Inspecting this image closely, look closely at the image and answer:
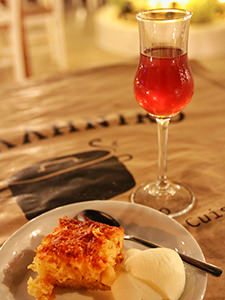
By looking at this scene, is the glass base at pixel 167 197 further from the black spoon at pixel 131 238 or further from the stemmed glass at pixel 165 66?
the black spoon at pixel 131 238

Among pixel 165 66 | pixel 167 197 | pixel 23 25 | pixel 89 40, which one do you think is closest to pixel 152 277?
pixel 167 197

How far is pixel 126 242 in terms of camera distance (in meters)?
0.61

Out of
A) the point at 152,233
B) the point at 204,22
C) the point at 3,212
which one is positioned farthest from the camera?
the point at 204,22

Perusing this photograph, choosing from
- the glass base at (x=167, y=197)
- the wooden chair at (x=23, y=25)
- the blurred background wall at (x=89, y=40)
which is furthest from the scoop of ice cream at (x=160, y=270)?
the blurred background wall at (x=89, y=40)

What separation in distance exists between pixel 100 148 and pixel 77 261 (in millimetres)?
443

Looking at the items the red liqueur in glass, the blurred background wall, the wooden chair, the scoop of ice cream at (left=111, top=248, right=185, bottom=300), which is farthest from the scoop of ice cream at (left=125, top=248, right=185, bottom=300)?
the blurred background wall

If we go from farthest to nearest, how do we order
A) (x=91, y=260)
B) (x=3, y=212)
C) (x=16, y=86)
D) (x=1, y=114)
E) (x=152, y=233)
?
(x=16, y=86), (x=1, y=114), (x=3, y=212), (x=152, y=233), (x=91, y=260)

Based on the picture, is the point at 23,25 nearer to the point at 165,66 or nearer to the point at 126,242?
the point at 165,66

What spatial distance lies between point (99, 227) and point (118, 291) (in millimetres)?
99

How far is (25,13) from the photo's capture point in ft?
9.21

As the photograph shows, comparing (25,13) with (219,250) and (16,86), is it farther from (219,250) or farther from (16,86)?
(219,250)

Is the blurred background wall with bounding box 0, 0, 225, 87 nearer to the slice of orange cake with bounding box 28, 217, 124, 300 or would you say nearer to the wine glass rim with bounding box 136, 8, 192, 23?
the wine glass rim with bounding box 136, 8, 192, 23

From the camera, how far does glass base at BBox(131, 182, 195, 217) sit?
0.71 meters

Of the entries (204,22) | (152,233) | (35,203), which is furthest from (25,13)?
(152,233)
